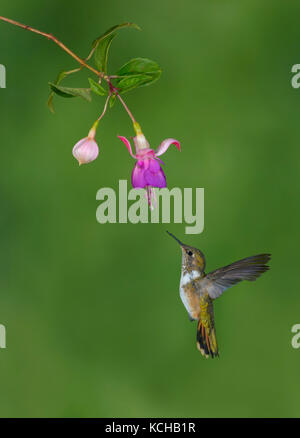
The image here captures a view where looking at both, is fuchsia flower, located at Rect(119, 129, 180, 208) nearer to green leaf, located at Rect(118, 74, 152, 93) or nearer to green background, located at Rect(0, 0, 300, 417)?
green leaf, located at Rect(118, 74, 152, 93)

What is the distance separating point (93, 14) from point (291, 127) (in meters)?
1.01

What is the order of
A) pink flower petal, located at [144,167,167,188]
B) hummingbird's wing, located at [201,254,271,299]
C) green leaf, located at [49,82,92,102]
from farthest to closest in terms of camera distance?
1. hummingbird's wing, located at [201,254,271,299]
2. pink flower petal, located at [144,167,167,188]
3. green leaf, located at [49,82,92,102]

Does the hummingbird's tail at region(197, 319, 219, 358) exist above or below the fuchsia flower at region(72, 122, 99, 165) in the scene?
below

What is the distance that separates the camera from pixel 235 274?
121 centimetres

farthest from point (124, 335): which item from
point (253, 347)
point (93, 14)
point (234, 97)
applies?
point (93, 14)

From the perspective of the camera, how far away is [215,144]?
8.35 feet

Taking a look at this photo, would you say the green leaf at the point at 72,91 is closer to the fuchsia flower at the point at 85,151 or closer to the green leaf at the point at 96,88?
the green leaf at the point at 96,88

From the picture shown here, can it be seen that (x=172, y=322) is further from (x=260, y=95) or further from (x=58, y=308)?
(x=260, y=95)

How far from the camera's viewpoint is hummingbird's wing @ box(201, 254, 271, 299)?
3.73 ft

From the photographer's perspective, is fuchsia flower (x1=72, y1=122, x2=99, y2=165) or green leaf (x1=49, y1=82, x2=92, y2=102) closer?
green leaf (x1=49, y1=82, x2=92, y2=102)

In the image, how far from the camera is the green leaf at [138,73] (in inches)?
35.3

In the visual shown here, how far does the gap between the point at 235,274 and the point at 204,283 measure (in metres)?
0.11

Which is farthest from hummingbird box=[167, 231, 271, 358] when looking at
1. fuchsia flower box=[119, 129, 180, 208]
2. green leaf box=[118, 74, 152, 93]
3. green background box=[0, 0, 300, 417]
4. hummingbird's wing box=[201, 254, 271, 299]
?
green background box=[0, 0, 300, 417]

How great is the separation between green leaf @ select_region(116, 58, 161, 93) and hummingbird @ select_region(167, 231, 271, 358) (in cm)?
38
